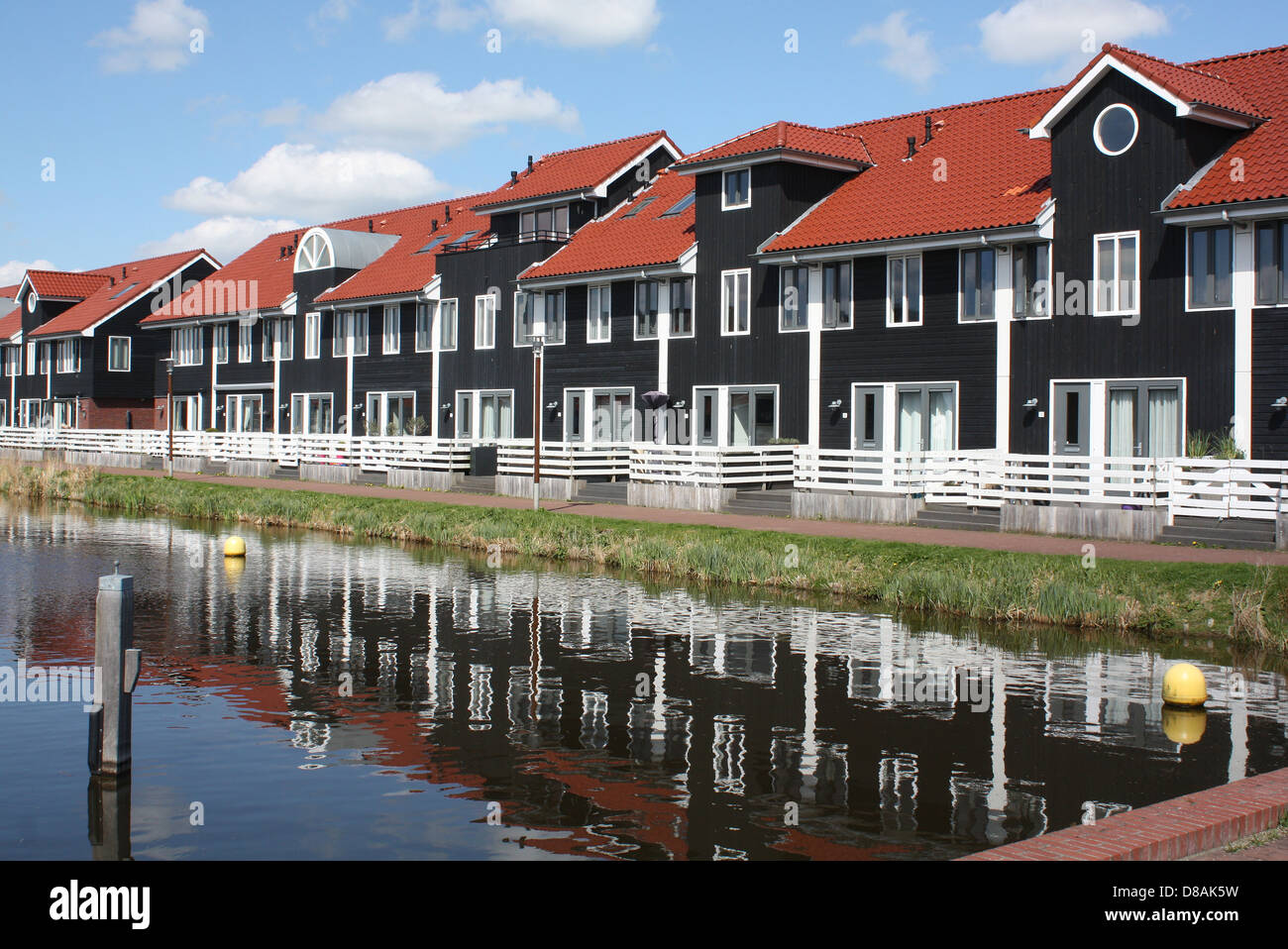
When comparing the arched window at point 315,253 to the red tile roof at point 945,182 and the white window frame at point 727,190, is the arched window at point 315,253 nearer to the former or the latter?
the white window frame at point 727,190

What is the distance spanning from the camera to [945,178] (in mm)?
33219

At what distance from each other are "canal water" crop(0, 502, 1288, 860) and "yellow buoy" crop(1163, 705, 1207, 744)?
0.04m

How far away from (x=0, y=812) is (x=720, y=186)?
30090 millimetres

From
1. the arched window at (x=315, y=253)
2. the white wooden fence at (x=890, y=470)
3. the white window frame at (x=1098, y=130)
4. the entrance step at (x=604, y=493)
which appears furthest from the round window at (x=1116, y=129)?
the arched window at (x=315, y=253)

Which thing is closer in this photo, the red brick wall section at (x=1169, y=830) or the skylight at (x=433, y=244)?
the red brick wall section at (x=1169, y=830)

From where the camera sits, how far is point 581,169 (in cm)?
4547

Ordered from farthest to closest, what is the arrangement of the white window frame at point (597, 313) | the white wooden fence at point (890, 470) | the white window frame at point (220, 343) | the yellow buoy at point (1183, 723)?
the white window frame at point (220, 343) < the white window frame at point (597, 313) < the white wooden fence at point (890, 470) < the yellow buoy at point (1183, 723)

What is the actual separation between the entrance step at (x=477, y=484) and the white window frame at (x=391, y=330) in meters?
14.8

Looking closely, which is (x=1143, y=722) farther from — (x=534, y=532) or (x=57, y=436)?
(x=57, y=436)

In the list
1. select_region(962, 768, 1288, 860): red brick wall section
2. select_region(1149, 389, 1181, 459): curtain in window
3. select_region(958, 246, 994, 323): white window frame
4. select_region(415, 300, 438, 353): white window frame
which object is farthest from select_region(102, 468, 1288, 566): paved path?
select_region(415, 300, 438, 353): white window frame

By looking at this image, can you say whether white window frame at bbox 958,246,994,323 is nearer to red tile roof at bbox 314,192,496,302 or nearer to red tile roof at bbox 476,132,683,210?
red tile roof at bbox 476,132,683,210

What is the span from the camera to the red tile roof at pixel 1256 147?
2536 centimetres

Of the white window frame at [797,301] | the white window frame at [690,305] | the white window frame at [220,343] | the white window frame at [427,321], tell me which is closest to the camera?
the white window frame at [797,301]

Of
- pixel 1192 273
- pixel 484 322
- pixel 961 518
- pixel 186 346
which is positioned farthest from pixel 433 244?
pixel 1192 273
